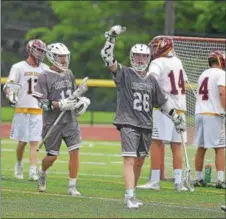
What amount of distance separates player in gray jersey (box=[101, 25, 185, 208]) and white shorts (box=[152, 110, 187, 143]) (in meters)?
1.82

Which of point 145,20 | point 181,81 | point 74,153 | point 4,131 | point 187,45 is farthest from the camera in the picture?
point 145,20

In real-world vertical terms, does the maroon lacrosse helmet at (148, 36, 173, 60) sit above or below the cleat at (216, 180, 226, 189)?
above

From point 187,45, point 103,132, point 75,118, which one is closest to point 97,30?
point 103,132

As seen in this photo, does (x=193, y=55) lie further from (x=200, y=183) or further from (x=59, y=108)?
(x=59, y=108)

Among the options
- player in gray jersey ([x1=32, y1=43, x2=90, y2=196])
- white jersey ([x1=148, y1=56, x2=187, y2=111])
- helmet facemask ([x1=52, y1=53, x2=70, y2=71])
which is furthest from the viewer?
white jersey ([x1=148, y1=56, x2=187, y2=111])

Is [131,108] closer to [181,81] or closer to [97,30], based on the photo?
[181,81]

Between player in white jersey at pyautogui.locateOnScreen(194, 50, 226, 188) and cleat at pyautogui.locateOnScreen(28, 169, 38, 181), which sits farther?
cleat at pyautogui.locateOnScreen(28, 169, 38, 181)

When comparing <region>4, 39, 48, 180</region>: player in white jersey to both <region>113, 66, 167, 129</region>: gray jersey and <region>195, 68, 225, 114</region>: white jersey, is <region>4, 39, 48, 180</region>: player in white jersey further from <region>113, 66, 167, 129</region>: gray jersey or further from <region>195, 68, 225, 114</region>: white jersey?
<region>113, 66, 167, 129</region>: gray jersey

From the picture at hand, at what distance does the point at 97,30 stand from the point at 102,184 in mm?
30562

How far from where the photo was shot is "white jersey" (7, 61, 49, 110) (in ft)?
47.7

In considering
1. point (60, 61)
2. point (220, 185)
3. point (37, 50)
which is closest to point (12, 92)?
point (37, 50)

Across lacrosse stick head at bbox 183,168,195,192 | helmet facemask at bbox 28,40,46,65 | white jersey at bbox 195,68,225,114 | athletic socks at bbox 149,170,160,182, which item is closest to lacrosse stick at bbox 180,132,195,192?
lacrosse stick head at bbox 183,168,195,192

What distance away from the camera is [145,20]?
149ft

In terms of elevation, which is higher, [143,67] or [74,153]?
[143,67]
